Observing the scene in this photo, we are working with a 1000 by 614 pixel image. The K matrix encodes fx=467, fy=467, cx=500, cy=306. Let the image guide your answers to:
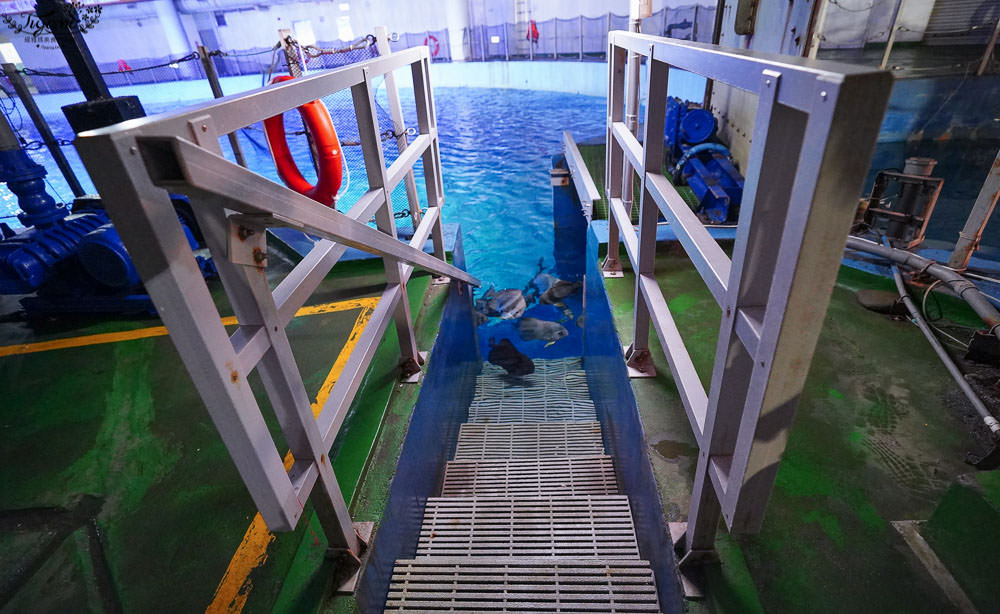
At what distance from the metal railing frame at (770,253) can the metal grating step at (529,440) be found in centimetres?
157

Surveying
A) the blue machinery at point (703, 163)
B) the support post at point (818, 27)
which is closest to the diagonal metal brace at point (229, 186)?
the blue machinery at point (703, 163)

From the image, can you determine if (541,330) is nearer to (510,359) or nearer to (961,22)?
(510,359)

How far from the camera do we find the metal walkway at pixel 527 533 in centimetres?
201

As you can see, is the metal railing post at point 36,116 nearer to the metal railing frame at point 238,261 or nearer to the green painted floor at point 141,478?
the green painted floor at point 141,478

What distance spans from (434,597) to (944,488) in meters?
2.29

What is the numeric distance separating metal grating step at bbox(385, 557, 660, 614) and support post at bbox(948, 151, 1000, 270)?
3.18m

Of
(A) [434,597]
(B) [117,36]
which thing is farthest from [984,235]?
(B) [117,36]

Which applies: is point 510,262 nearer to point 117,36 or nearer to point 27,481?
point 27,481

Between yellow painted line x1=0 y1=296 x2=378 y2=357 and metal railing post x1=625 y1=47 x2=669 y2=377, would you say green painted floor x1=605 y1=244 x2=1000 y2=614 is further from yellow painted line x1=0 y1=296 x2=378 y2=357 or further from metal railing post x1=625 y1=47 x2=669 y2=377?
yellow painted line x1=0 y1=296 x2=378 y2=357

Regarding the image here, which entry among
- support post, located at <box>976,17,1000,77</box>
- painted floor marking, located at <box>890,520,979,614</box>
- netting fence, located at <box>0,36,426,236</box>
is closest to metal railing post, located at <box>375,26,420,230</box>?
netting fence, located at <box>0,36,426,236</box>

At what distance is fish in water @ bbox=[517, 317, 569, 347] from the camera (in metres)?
6.09

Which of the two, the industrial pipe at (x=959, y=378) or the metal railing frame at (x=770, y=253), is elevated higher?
the metal railing frame at (x=770, y=253)

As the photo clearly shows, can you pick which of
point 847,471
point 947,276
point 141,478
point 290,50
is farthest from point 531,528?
point 290,50

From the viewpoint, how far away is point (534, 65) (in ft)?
72.0
